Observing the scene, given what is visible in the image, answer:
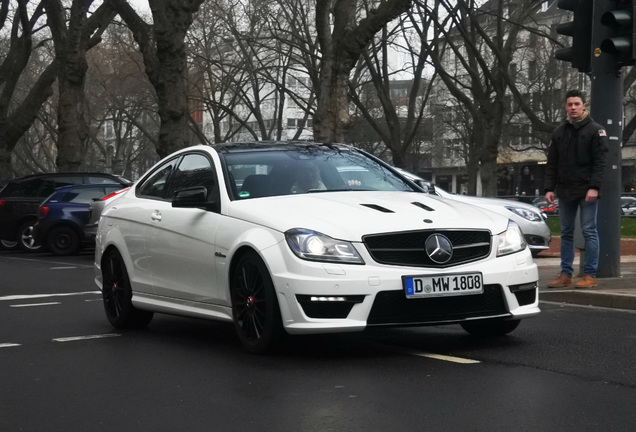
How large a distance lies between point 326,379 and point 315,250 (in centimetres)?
89

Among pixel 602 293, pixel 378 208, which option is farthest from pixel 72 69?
pixel 378 208

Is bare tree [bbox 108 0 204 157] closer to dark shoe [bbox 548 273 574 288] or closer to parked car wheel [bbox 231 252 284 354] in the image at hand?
dark shoe [bbox 548 273 574 288]

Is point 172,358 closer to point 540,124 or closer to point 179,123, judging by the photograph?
point 179,123

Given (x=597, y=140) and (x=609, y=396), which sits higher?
(x=597, y=140)

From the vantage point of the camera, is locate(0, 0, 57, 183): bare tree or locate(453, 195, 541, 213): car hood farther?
locate(0, 0, 57, 183): bare tree

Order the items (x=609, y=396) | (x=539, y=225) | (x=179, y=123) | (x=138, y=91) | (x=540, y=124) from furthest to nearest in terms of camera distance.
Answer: (x=138, y=91) < (x=540, y=124) < (x=179, y=123) < (x=539, y=225) < (x=609, y=396)

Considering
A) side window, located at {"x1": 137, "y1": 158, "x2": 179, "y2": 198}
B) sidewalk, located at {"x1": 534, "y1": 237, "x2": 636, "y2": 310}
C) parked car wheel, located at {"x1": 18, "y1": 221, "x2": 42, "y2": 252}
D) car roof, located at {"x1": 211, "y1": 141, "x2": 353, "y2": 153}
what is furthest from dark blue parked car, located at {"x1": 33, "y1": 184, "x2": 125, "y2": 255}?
car roof, located at {"x1": 211, "y1": 141, "x2": 353, "y2": 153}

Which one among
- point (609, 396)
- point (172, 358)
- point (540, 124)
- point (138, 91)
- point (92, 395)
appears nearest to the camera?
point (609, 396)

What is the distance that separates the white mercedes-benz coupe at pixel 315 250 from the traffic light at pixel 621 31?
12.3ft

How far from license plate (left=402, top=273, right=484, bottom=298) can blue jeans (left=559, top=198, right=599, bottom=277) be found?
4.22 m

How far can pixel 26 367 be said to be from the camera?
7.52m

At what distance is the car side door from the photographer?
8.21 m

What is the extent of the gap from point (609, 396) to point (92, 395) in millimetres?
2790

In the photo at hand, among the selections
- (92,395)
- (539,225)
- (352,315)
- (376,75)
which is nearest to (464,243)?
(352,315)
